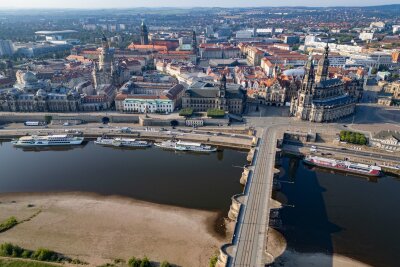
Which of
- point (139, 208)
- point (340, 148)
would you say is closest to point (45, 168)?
point (139, 208)

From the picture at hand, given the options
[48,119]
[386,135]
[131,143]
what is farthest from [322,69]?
[48,119]

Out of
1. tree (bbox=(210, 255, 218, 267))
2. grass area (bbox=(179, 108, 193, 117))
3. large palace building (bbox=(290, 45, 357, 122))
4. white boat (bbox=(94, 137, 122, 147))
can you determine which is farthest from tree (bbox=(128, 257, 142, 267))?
large palace building (bbox=(290, 45, 357, 122))

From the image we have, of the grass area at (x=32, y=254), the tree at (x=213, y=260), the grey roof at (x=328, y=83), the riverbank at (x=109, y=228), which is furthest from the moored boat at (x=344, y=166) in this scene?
the grass area at (x=32, y=254)

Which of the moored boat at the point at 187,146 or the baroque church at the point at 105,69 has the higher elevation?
the baroque church at the point at 105,69

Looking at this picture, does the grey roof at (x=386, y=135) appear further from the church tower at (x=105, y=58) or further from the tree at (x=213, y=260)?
the church tower at (x=105, y=58)

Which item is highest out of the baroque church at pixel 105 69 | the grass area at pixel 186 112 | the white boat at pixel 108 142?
the baroque church at pixel 105 69

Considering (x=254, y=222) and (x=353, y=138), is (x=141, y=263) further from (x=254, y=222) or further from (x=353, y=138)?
(x=353, y=138)
